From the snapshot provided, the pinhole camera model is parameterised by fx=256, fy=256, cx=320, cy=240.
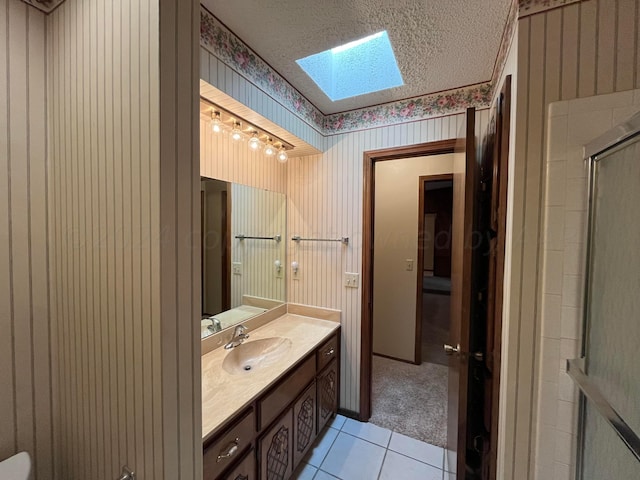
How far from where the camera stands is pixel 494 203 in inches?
45.8

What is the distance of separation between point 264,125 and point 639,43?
1.59 m

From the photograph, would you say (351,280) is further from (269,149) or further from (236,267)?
(269,149)

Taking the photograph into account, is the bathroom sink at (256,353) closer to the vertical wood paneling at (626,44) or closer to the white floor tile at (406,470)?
the white floor tile at (406,470)

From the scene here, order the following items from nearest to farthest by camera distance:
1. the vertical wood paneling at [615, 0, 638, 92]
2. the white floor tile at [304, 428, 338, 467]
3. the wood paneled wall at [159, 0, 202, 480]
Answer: the wood paneled wall at [159, 0, 202, 480] → the vertical wood paneling at [615, 0, 638, 92] → the white floor tile at [304, 428, 338, 467]

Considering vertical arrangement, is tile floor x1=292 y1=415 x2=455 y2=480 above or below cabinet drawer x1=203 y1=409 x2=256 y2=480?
below

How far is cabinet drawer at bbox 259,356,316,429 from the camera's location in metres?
1.24

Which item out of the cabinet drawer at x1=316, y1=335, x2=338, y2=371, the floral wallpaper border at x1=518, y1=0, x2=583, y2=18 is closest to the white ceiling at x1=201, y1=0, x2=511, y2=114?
the floral wallpaper border at x1=518, y1=0, x2=583, y2=18

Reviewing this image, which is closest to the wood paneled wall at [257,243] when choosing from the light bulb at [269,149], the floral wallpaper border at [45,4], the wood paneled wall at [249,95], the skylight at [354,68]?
the light bulb at [269,149]

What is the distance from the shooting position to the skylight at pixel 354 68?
145 centimetres

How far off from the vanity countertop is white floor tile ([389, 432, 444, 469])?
906 mm

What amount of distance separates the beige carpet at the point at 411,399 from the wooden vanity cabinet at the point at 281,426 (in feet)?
1.74

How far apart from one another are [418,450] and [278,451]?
1072mm

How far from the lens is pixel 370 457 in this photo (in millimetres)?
1736

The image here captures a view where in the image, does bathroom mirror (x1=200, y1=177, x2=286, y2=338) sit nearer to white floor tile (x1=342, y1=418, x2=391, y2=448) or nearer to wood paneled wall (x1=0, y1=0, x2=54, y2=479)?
wood paneled wall (x1=0, y1=0, x2=54, y2=479)
